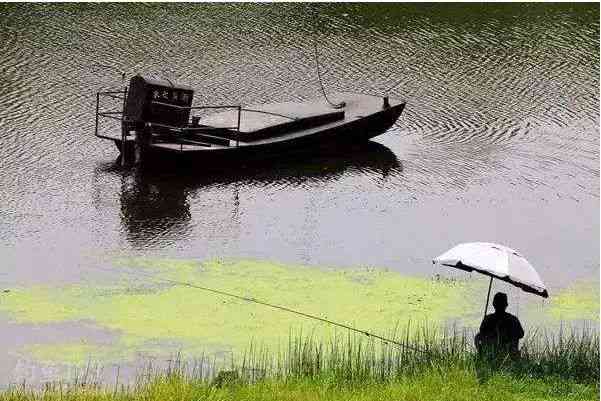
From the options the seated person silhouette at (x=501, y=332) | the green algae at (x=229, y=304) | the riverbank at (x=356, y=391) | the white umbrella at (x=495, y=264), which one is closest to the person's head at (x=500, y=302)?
the seated person silhouette at (x=501, y=332)

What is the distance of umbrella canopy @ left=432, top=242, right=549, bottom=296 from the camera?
11719 millimetres

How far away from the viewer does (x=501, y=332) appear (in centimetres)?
1176

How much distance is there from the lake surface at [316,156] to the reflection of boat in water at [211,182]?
0.05 metres

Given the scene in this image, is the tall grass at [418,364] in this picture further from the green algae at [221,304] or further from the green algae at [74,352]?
the green algae at [74,352]

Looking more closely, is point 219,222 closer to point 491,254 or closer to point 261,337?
point 261,337

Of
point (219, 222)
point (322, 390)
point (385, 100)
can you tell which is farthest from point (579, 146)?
point (322, 390)

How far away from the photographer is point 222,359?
12922 millimetres

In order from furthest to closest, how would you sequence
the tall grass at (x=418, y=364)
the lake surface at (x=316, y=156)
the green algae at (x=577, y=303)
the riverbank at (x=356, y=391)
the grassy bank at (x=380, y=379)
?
the lake surface at (x=316, y=156) → the green algae at (x=577, y=303) → the tall grass at (x=418, y=364) → the grassy bank at (x=380, y=379) → the riverbank at (x=356, y=391)

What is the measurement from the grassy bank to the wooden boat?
8076mm

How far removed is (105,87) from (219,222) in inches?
307

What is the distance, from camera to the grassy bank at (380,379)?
418 inches

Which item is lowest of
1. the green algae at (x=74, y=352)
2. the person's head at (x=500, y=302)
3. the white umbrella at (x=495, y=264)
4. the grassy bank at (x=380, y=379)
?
the green algae at (x=74, y=352)

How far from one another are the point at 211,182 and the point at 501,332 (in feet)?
29.3

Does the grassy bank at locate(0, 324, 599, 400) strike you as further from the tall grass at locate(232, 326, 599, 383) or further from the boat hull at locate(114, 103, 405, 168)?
the boat hull at locate(114, 103, 405, 168)
